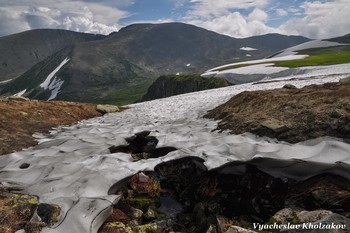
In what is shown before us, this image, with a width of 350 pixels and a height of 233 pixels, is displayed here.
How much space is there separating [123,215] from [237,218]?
3.50m

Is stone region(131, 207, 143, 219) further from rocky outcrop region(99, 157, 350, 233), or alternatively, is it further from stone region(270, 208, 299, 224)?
stone region(270, 208, 299, 224)

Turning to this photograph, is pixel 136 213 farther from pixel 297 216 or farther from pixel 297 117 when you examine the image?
pixel 297 117

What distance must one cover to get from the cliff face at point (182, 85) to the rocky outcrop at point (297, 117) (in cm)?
6660

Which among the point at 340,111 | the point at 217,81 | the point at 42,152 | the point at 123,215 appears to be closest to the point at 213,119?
the point at 340,111

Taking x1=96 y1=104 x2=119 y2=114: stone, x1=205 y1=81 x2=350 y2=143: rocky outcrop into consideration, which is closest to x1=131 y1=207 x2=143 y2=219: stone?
x1=205 y1=81 x2=350 y2=143: rocky outcrop

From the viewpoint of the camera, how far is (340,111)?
542 inches

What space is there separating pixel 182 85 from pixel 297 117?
105 m

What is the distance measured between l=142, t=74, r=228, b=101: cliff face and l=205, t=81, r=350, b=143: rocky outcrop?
66601 millimetres

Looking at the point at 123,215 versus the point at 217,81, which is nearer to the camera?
the point at 123,215

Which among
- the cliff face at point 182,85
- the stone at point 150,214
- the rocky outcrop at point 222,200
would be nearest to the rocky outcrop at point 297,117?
the rocky outcrop at point 222,200

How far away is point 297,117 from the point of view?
14891mm

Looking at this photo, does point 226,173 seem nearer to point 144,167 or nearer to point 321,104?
point 144,167

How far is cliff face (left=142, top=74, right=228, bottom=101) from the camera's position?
294 ft

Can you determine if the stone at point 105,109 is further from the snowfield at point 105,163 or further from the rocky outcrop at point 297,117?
the rocky outcrop at point 297,117
